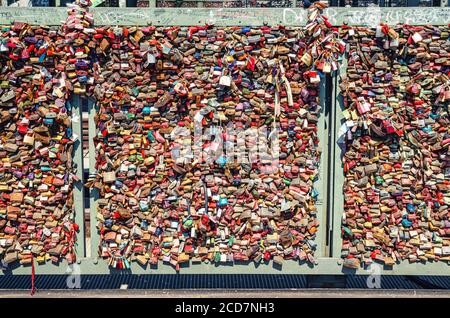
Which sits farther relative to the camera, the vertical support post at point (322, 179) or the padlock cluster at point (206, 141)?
the vertical support post at point (322, 179)

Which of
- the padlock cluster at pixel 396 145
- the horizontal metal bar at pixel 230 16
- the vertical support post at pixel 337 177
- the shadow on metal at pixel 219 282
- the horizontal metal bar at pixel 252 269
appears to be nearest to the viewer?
the horizontal metal bar at pixel 230 16

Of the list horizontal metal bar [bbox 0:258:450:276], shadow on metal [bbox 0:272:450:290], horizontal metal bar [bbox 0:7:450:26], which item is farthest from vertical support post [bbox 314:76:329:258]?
horizontal metal bar [bbox 0:7:450:26]

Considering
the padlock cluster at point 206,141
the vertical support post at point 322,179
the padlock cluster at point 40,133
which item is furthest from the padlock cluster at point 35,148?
the vertical support post at point 322,179

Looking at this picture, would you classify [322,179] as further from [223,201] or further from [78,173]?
[78,173]

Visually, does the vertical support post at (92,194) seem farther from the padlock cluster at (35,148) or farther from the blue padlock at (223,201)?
the blue padlock at (223,201)

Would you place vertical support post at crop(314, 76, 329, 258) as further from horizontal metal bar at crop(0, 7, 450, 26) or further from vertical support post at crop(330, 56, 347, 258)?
horizontal metal bar at crop(0, 7, 450, 26)

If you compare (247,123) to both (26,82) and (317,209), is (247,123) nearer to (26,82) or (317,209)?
(317,209)
